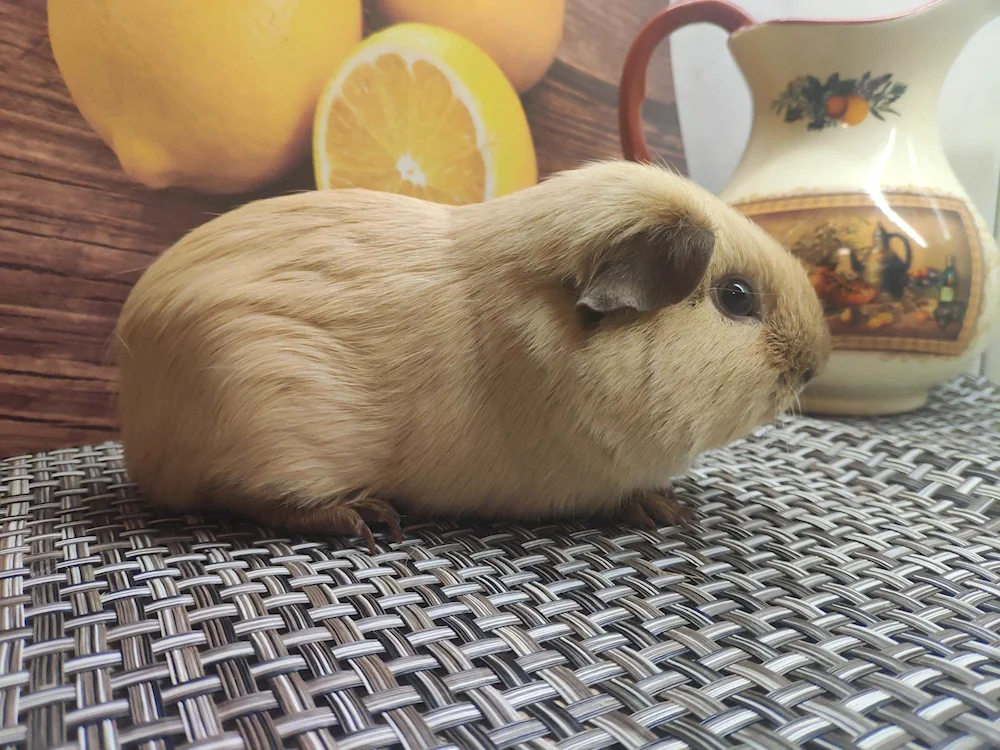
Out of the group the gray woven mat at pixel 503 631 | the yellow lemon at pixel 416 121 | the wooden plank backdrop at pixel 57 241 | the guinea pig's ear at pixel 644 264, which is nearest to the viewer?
the gray woven mat at pixel 503 631

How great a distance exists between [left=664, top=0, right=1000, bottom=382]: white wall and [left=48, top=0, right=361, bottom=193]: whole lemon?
1029 mm

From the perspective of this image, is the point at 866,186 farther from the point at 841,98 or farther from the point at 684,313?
the point at 684,313

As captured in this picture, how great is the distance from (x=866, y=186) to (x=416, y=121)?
37.9 inches

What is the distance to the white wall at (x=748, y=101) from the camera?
162 cm

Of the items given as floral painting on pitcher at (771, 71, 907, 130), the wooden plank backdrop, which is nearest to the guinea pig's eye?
floral painting on pitcher at (771, 71, 907, 130)

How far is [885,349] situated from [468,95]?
1052 mm

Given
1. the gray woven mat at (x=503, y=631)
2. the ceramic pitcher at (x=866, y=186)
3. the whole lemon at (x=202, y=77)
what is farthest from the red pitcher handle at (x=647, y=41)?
the gray woven mat at (x=503, y=631)

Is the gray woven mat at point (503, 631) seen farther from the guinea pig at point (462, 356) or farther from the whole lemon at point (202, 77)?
the whole lemon at point (202, 77)

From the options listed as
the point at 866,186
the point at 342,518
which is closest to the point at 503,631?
the point at 342,518

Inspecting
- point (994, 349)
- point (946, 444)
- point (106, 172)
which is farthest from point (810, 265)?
point (106, 172)

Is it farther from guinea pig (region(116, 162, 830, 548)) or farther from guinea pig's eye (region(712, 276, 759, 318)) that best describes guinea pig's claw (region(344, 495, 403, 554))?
guinea pig's eye (region(712, 276, 759, 318))

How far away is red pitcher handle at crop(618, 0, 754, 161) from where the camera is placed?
1320 millimetres

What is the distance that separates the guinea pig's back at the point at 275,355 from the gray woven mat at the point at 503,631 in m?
0.09

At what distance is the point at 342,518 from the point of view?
0.77m
